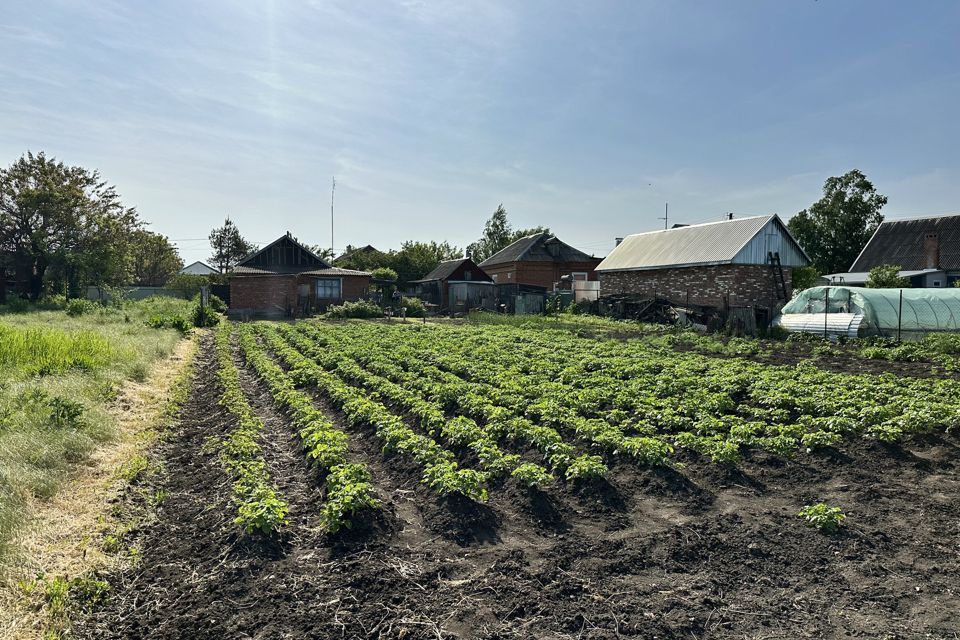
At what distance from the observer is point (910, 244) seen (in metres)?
39.4

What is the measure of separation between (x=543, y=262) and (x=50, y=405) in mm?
44482

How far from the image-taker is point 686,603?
427 centimetres

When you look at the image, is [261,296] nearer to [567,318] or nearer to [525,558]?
[567,318]

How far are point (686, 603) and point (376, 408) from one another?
603 cm

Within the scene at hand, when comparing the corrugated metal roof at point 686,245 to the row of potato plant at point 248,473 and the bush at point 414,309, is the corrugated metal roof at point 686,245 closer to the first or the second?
the bush at point 414,309

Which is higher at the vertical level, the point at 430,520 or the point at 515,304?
the point at 515,304

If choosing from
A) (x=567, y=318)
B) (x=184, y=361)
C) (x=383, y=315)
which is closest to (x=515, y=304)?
(x=567, y=318)

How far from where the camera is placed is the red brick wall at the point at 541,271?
50.5 metres

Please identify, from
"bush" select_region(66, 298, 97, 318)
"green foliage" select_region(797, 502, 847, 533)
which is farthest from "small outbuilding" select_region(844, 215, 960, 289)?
"bush" select_region(66, 298, 97, 318)

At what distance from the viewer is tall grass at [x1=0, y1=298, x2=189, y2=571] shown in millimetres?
5996

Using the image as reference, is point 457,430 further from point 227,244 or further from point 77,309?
point 227,244

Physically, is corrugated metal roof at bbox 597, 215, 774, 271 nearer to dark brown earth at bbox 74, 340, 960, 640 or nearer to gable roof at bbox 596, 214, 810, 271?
gable roof at bbox 596, 214, 810, 271

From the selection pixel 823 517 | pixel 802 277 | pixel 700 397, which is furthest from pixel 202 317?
pixel 802 277

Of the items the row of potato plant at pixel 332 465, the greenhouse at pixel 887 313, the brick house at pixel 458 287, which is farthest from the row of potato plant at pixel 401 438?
the brick house at pixel 458 287
